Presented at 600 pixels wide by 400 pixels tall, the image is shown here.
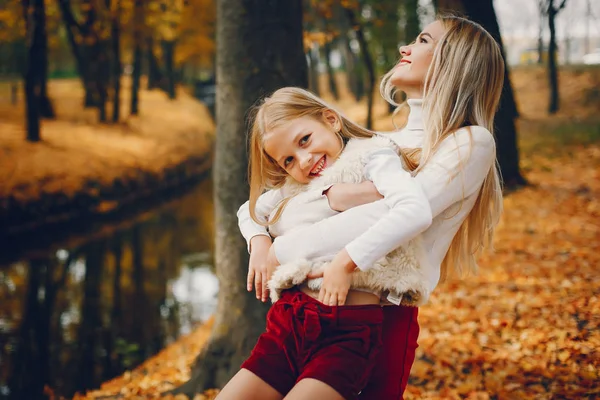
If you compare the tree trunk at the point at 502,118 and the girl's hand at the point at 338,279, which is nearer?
the girl's hand at the point at 338,279

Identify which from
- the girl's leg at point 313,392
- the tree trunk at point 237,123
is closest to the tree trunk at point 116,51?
the tree trunk at point 237,123

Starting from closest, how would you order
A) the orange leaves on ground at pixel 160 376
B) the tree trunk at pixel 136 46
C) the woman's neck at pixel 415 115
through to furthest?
the woman's neck at pixel 415 115 < the orange leaves on ground at pixel 160 376 < the tree trunk at pixel 136 46

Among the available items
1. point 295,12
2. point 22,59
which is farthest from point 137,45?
point 295,12

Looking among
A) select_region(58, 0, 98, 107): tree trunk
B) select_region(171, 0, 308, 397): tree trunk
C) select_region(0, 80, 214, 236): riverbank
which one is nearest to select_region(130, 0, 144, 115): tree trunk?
select_region(0, 80, 214, 236): riverbank

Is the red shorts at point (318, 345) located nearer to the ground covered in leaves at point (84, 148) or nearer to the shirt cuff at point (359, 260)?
the shirt cuff at point (359, 260)

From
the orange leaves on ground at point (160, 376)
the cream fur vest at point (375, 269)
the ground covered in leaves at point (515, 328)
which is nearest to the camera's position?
the cream fur vest at point (375, 269)

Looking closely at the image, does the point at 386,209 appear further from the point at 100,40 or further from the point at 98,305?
the point at 100,40

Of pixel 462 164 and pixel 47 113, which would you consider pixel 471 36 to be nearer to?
pixel 462 164

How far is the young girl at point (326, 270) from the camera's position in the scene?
2.04 meters

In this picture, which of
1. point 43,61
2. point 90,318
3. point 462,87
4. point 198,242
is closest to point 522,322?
point 462,87

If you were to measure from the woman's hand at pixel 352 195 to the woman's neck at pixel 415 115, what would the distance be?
0.54m

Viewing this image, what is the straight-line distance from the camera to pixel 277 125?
7.75 ft

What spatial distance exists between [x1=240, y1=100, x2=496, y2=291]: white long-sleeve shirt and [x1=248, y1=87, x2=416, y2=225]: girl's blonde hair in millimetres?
184

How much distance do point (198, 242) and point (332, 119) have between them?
369 inches
